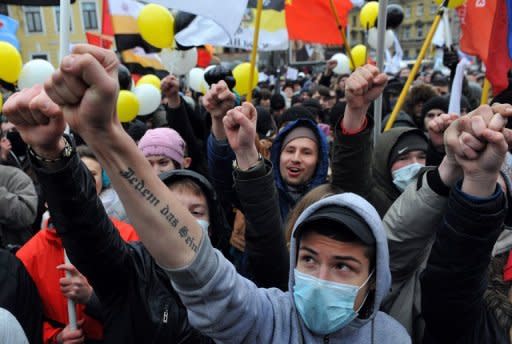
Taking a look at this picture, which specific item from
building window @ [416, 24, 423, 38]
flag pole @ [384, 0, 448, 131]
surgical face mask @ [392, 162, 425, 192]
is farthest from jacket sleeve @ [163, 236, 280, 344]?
building window @ [416, 24, 423, 38]

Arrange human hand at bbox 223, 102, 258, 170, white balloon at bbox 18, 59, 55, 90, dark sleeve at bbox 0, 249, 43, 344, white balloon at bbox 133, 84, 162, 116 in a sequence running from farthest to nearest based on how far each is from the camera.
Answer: white balloon at bbox 133, 84, 162, 116 → white balloon at bbox 18, 59, 55, 90 → dark sleeve at bbox 0, 249, 43, 344 → human hand at bbox 223, 102, 258, 170

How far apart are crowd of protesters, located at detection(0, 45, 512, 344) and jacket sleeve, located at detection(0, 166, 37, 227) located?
879 millimetres

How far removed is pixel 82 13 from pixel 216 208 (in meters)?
34.6

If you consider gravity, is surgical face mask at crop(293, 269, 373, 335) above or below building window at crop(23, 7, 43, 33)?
below

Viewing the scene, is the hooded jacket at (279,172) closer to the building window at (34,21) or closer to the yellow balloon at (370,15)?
the yellow balloon at (370,15)

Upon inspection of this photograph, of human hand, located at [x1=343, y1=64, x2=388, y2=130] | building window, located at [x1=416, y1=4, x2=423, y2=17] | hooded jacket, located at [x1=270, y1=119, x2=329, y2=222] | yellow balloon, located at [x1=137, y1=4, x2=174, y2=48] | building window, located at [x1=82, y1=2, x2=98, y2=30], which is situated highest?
building window, located at [x1=416, y1=4, x2=423, y2=17]

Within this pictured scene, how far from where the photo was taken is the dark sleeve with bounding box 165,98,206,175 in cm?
333

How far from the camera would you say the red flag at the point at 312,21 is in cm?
423

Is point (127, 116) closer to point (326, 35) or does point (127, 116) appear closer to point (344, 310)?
point (326, 35)

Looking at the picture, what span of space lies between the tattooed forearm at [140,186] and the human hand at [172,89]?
7.11 feet

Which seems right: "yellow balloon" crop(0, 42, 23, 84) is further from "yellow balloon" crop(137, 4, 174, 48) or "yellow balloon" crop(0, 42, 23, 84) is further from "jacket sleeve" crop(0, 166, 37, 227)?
"jacket sleeve" crop(0, 166, 37, 227)

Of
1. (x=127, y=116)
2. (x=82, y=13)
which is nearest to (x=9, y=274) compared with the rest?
(x=127, y=116)

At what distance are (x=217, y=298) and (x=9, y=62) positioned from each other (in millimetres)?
3677

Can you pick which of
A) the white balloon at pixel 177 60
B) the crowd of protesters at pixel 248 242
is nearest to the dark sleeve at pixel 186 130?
the crowd of protesters at pixel 248 242
